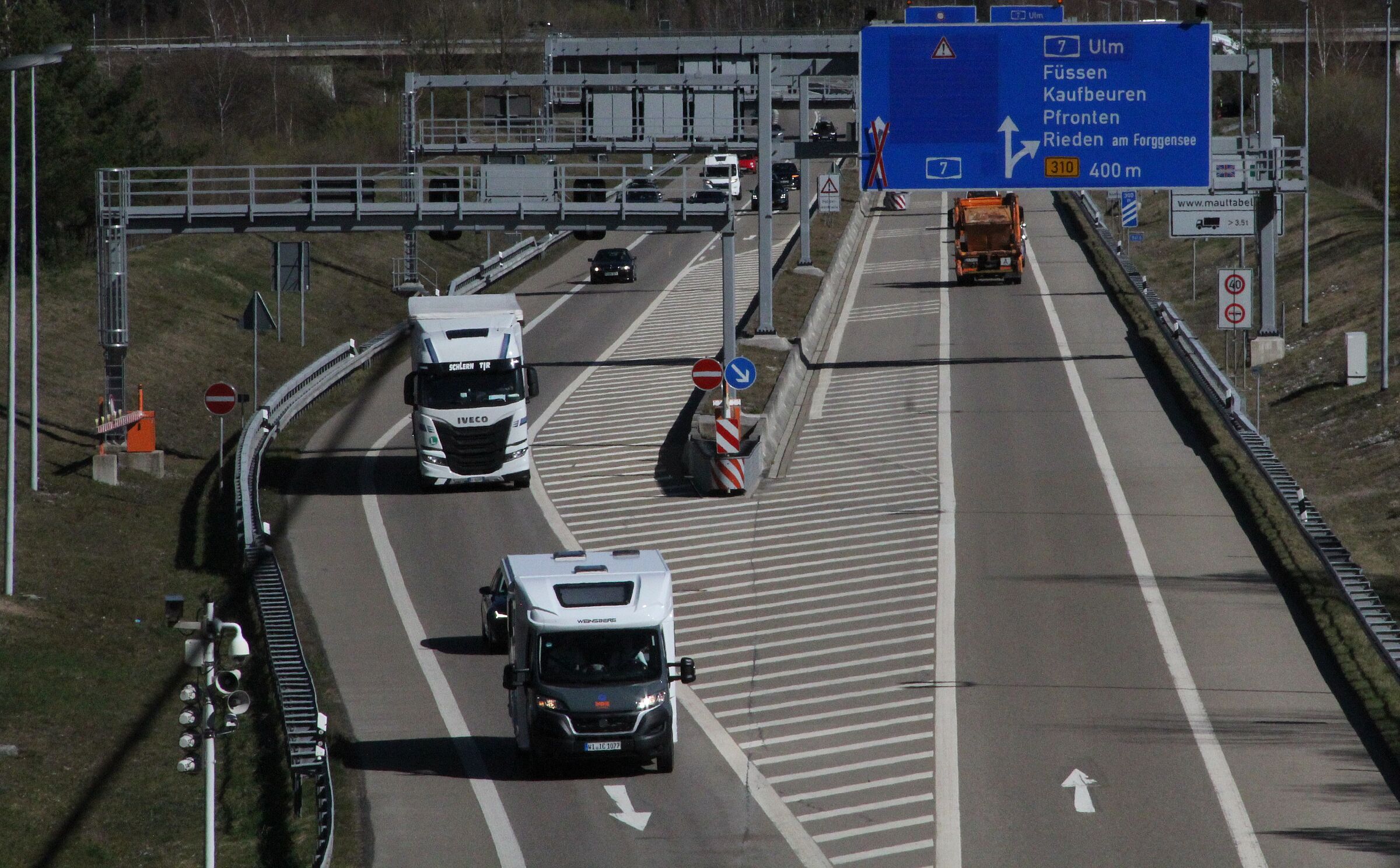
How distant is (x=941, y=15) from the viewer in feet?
130

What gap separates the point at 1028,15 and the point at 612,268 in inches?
954

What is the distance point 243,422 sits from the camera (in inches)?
1531

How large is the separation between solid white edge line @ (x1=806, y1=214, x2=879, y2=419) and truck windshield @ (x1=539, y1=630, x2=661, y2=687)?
20.7 metres

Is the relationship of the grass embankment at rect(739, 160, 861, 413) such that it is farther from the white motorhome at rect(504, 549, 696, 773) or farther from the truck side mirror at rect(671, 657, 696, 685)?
the truck side mirror at rect(671, 657, 696, 685)

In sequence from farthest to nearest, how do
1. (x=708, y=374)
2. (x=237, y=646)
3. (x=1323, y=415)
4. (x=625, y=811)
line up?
(x=1323, y=415) → (x=708, y=374) → (x=625, y=811) → (x=237, y=646)

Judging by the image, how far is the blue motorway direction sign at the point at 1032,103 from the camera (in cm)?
3628

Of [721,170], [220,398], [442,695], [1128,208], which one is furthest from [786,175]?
[442,695]

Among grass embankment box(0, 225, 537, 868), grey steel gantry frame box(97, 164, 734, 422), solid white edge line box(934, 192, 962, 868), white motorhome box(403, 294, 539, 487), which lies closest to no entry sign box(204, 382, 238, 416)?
grass embankment box(0, 225, 537, 868)

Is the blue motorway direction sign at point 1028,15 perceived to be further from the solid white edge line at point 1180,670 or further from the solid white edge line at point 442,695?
the solid white edge line at point 442,695

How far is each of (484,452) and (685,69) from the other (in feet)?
169

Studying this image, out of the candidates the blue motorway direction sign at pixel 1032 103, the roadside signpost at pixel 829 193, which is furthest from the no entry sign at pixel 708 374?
the roadside signpost at pixel 829 193

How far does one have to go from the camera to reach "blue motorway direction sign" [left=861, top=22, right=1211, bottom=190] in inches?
1428

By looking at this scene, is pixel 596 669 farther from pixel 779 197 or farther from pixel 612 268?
pixel 779 197

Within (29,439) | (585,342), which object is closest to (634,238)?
(585,342)
